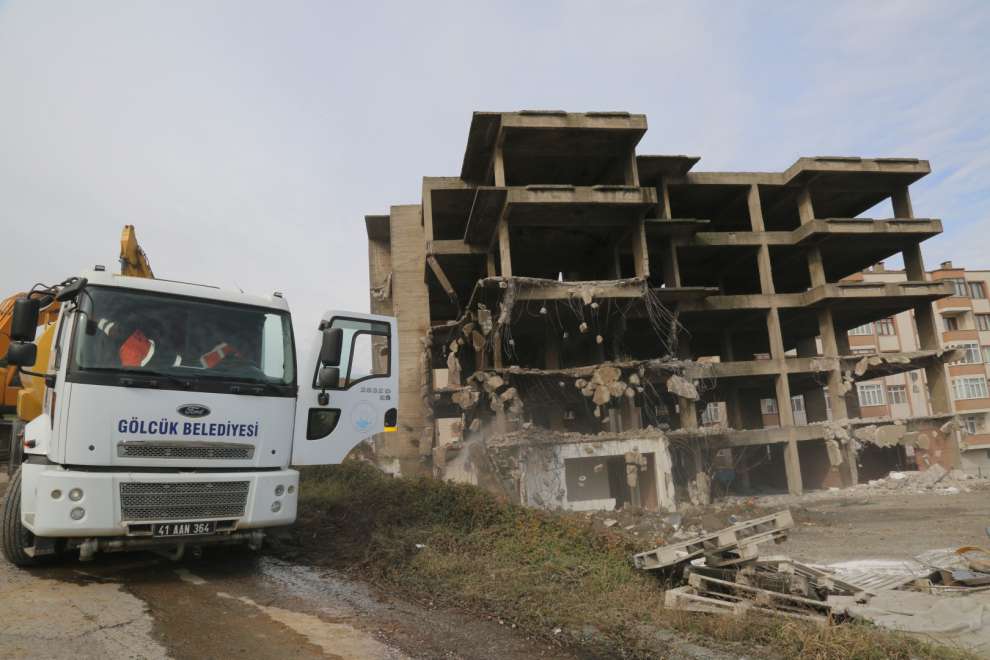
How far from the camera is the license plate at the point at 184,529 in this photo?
5.50m

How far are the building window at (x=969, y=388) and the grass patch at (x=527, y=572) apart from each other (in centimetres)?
4759

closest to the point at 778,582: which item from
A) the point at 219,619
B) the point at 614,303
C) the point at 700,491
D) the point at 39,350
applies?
the point at 219,619

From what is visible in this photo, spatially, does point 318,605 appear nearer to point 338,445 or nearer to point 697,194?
point 338,445

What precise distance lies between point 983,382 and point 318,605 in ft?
175

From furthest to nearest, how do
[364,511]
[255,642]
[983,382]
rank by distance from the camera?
1. [983,382]
2. [364,511]
3. [255,642]

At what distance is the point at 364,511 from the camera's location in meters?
9.24

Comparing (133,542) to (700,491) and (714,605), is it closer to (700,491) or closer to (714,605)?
(714,605)

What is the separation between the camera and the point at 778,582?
5832 millimetres

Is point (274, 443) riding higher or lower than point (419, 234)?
lower

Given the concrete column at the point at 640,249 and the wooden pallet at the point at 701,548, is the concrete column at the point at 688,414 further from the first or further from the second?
the wooden pallet at the point at 701,548

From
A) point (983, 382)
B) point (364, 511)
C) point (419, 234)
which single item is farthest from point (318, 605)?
point (983, 382)

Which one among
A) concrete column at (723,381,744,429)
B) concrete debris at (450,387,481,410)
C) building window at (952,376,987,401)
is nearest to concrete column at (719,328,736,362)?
concrete column at (723,381,744,429)

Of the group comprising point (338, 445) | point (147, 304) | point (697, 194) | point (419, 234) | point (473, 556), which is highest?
point (697, 194)

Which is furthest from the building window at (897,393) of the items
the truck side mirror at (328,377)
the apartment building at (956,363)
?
the truck side mirror at (328,377)
